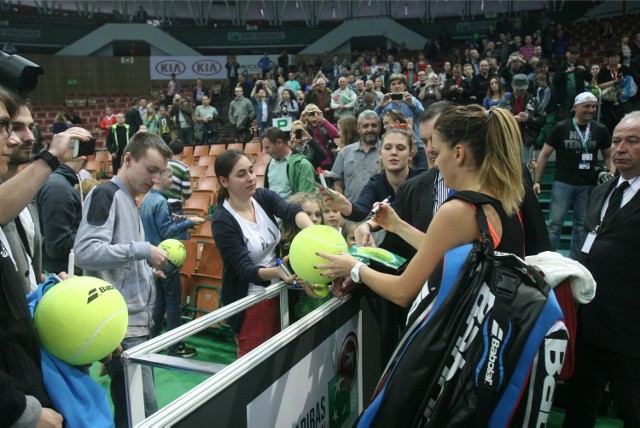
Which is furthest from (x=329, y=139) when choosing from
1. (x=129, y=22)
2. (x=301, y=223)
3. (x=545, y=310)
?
(x=129, y=22)

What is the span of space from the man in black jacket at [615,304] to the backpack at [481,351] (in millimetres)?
1133

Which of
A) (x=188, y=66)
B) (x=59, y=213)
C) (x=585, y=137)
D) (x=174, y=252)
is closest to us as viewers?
(x=174, y=252)

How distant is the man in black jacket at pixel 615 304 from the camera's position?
7.30ft

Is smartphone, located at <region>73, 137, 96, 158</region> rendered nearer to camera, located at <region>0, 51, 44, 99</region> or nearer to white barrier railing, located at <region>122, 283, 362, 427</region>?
camera, located at <region>0, 51, 44, 99</region>

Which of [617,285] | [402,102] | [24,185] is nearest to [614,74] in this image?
[402,102]

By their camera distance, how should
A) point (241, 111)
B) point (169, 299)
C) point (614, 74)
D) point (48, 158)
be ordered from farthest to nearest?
point (241, 111), point (614, 74), point (169, 299), point (48, 158)

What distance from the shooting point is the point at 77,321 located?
1.24 m

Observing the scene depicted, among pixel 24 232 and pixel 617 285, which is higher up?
pixel 24 232

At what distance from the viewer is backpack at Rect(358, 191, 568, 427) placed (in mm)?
1284

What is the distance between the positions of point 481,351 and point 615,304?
134cm

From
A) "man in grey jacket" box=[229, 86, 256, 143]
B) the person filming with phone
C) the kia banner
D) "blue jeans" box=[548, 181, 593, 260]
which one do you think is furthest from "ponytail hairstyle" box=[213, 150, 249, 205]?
the kia banner

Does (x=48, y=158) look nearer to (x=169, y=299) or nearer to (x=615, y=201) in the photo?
(x=615, y=201)

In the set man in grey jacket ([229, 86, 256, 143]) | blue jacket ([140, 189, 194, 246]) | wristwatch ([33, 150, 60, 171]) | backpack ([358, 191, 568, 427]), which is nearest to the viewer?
backpack ([358, 191, 568, 427])

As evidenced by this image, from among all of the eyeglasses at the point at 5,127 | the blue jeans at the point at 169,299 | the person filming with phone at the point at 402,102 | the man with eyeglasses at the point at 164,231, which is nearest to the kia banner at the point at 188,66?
the person filming with phone at the point at 402,102
